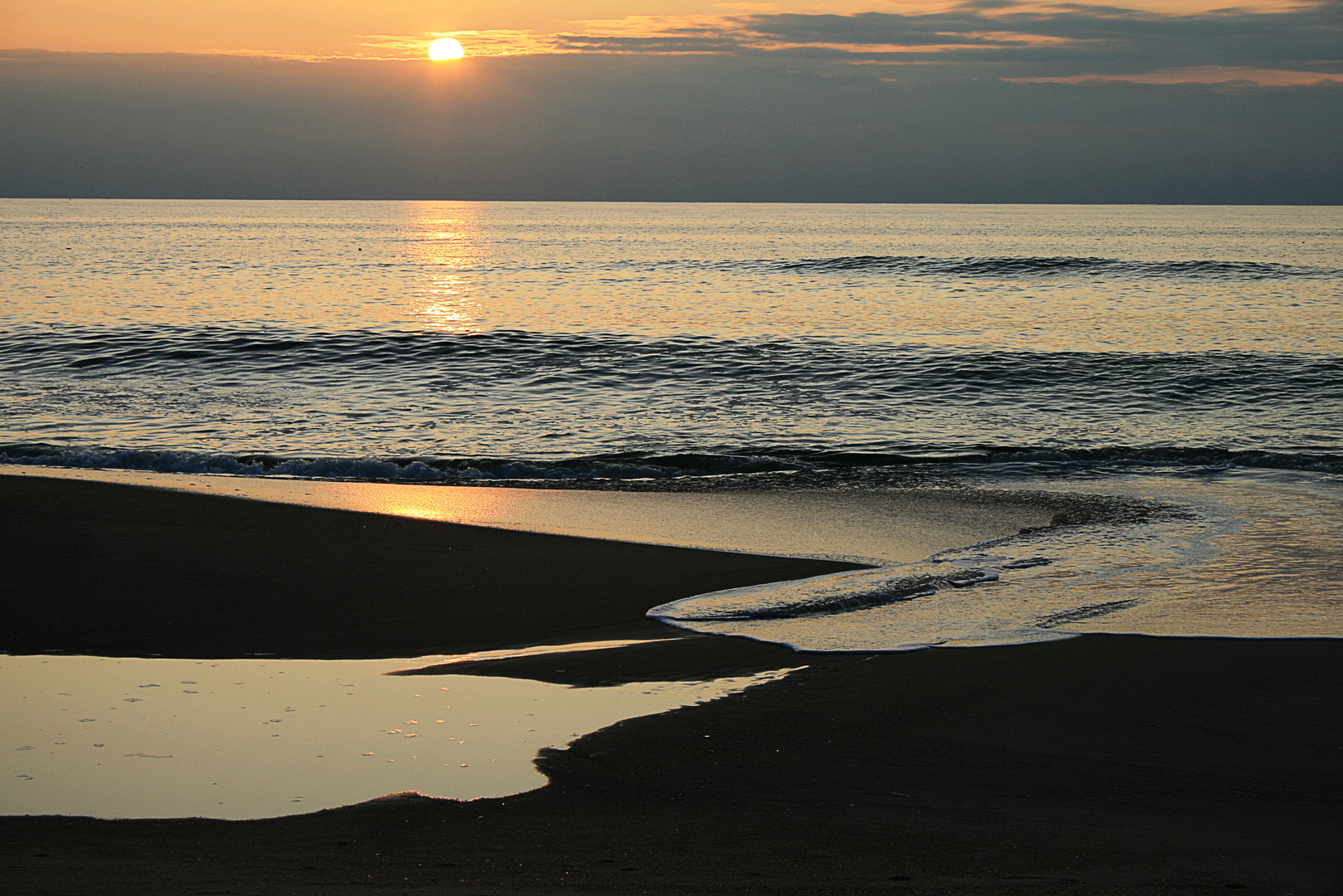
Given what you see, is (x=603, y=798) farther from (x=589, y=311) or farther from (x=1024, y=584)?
(x=589, y=311)

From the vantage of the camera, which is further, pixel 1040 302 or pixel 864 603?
pixel 1040 302

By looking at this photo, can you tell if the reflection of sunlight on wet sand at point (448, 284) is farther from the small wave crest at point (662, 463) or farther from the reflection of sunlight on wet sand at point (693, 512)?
the reflection of sunlight on wet sand at point (693, 512)

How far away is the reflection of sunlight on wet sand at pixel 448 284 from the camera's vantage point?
105 feet

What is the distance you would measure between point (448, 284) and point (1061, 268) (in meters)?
28.8

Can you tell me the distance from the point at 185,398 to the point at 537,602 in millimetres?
14485

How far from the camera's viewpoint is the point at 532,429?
17.7m

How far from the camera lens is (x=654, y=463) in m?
15.1

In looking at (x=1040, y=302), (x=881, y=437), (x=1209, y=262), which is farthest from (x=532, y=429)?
(x=1209, y=262)

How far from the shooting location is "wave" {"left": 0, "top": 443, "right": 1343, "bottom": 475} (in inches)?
561

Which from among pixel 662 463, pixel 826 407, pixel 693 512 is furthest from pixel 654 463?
pixel 826 407

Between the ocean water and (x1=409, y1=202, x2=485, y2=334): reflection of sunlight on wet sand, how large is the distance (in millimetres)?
470

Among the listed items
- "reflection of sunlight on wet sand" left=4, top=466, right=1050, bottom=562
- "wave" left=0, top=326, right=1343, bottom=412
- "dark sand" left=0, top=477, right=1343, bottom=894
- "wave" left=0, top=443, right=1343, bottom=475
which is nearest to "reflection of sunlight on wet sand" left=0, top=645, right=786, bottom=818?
"dark sand" left=0, top=477, right=1343, bottom=894

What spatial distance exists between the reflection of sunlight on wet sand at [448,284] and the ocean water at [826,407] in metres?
0.47

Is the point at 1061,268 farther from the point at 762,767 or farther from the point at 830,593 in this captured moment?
the point at 762,767
